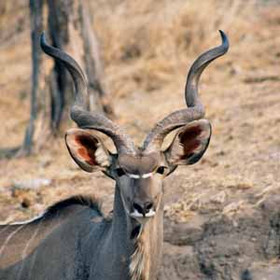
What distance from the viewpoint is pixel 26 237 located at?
15.6 feet

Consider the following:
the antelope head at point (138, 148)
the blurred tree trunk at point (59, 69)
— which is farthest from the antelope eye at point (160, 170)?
the blurred tree trunk at point (59, 69)

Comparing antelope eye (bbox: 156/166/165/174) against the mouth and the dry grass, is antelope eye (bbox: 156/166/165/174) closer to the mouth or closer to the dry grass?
the mouth

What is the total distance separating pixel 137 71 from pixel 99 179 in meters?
3.51

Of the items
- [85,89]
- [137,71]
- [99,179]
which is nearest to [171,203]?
[99,179]

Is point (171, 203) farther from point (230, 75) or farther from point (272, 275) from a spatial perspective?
point (230, 75)

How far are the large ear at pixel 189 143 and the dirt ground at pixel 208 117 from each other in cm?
148

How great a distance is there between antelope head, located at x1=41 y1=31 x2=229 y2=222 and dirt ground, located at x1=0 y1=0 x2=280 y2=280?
1.50 metres

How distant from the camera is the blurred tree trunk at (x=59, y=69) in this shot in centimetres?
752

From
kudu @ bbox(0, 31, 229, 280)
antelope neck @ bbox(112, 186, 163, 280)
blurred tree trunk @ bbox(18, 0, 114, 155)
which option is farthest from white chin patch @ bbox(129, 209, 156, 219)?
blurred tree trunk @ bbox(18, 0, 114, 155)

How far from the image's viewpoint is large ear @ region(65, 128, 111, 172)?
3979mm

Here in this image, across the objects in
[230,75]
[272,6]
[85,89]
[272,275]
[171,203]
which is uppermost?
[272,6]

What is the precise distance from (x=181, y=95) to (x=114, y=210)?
5.04 metres

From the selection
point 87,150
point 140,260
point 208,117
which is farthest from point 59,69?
point 140,260

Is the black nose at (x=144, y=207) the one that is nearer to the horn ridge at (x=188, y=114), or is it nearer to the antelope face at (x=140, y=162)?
the antelope face at (x=140, y=162)
